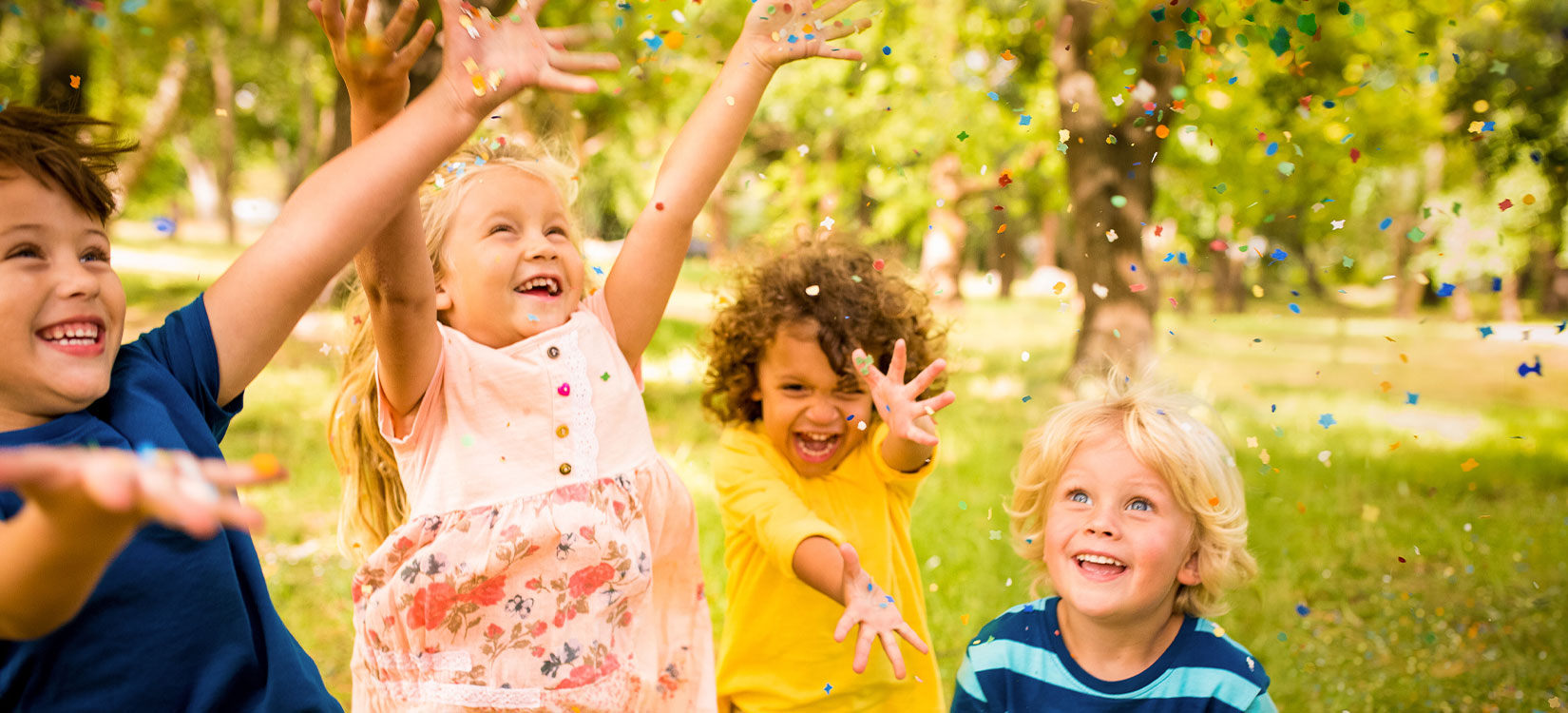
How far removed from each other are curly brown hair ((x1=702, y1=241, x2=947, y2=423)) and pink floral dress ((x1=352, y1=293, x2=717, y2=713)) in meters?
0.73

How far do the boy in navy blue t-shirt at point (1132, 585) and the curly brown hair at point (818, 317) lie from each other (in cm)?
68

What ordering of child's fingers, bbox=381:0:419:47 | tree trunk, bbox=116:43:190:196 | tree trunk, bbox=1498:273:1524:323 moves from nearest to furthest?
child's fingers, bbox=381:0:419:47
tree trunk, bbox=116:43:190:196
tree trunk, bbox=1498:273:1524:323

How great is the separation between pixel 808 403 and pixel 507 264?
2.99 feet

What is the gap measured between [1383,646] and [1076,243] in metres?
3.67

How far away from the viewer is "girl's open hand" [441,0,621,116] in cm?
178

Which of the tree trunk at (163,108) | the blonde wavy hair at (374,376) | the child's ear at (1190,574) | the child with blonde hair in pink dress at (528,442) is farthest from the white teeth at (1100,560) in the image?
the tree trunk at (163,108)

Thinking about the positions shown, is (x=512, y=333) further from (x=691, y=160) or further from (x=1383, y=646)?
(x=1383, y=646)

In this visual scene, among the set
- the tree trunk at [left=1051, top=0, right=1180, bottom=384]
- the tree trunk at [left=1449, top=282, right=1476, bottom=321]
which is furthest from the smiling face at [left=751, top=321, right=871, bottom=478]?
the tree trunk at [left=1449, top=282, right=1476, bottom=321]

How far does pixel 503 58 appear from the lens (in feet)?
6.06

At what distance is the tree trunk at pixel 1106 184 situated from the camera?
276 inches

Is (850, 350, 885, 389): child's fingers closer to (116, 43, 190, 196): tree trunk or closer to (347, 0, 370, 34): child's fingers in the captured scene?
(347, 0, 370, 34): child's fingers

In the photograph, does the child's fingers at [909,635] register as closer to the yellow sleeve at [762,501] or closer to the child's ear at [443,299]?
the yellow sleeve at [762,501]

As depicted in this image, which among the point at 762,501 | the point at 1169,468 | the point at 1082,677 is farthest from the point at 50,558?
the point at 1169,468

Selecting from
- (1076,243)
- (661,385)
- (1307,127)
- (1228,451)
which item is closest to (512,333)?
(1228,451)
